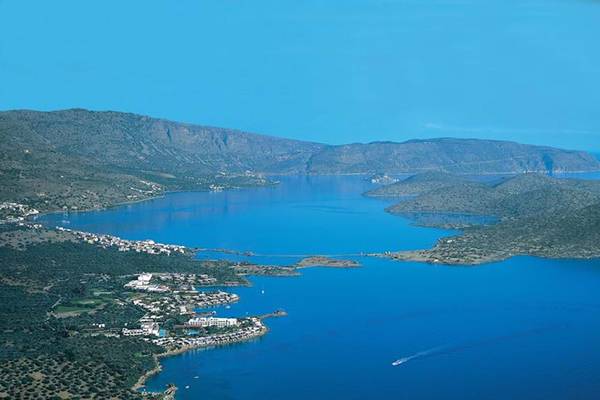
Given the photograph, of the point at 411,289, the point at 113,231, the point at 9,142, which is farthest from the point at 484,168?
the point at 411,289

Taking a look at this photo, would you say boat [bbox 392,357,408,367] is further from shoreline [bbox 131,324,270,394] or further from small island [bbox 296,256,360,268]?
small island [bbox 296,256,360,268]

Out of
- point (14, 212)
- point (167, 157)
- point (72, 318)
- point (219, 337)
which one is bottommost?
point (219, 337)

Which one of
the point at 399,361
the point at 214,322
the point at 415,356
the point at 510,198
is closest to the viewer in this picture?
the point at 399,361

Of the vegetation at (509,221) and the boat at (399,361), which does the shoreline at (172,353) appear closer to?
the boat at (399,361)

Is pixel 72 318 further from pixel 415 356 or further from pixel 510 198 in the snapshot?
pixel 510 198

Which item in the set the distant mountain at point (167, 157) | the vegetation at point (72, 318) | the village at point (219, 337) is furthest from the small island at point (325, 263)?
the distant mountain at point (167, 157)

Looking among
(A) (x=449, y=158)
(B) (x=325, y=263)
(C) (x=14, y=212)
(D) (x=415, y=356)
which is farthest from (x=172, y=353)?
(A) (x=449, y=158)
